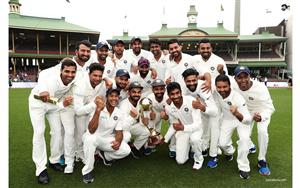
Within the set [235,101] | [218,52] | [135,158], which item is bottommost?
[135,158]

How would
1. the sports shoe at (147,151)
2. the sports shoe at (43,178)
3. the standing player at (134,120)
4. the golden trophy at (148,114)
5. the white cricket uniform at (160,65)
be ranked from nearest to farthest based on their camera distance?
the sports shoe at (43,178) → the standing player at (134,120) → the golden trophy at (148,114) → the sports shoe at (147,151) → the white cricket uniform at (160,65)

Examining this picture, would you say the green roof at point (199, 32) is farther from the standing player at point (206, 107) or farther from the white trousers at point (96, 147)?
the white trousers at point (96, 147)

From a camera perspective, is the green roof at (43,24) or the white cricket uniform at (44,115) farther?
the green roof at (43,24)

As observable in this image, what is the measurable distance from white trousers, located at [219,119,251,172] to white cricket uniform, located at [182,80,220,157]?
0.13m

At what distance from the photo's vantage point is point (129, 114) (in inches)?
208

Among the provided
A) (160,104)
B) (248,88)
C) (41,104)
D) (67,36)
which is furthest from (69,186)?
(67,36)

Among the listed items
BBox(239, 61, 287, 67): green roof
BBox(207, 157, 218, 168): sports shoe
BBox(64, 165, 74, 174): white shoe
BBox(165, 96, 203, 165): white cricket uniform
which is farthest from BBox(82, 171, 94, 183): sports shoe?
BBox(239, 61, 287, 67): green roof

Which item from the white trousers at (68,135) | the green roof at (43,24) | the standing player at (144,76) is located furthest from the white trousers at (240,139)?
the green roof at (43,24)

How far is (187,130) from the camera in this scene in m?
5.05

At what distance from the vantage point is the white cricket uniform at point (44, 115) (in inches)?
173

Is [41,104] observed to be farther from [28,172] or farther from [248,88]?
[248,88]

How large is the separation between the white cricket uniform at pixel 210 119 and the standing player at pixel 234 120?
0.13 m

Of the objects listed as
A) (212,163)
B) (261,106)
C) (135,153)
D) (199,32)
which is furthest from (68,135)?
(199,32)

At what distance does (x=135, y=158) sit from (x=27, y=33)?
37803 millimetres
